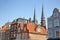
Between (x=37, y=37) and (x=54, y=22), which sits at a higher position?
(x=54, y=22)

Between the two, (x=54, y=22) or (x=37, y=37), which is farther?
(x=37, y=37)

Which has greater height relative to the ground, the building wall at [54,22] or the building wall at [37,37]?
the building wall at [54,22]

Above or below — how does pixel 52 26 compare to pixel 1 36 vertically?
above

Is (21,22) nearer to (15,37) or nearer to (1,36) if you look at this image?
(15,37)

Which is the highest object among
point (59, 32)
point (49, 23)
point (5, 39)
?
point (49, 23)

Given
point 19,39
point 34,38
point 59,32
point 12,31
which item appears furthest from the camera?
point 12,31

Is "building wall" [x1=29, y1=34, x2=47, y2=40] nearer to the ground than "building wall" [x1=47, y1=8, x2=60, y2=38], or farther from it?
nearer to the ground

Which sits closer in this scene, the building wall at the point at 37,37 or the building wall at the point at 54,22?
the building wall at the point at 54,22

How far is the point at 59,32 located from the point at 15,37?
20.9 metres

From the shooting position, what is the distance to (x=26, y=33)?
4466 cm

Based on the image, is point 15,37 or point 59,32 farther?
point 15,37

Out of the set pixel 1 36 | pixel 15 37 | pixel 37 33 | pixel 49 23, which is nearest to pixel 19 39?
pixel 15 37

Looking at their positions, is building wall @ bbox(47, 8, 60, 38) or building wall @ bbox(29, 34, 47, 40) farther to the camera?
building wall @ bbox(29, 34, 47, 40)

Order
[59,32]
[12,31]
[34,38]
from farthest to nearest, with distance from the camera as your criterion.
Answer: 1. [12,31]
2. [34,38]
3. [59,32]
